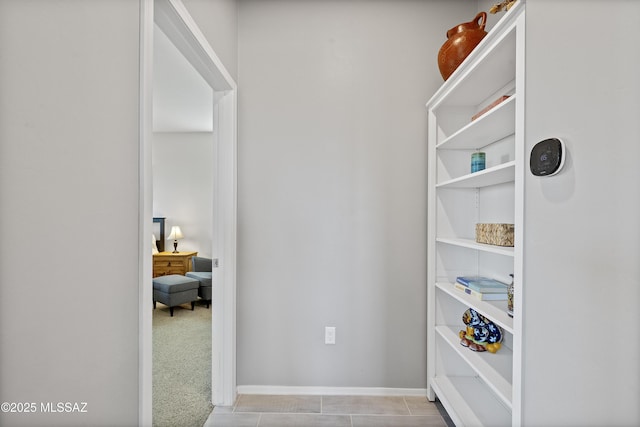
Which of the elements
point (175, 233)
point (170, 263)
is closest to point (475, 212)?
point (170, 263)

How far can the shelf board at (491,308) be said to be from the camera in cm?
124

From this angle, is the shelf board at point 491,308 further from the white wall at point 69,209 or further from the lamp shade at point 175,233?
the lamp shade at point 175,233

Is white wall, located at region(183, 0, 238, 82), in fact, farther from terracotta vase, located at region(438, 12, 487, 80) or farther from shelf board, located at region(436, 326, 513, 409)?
shelf board, located at region(436, 326, 513, 409)

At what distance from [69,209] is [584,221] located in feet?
4.37

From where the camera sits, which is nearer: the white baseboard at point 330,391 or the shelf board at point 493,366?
the shelf board at point 493,366

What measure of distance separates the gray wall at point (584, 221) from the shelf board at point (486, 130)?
25 centimetres

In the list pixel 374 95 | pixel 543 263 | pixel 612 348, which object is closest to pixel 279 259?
pixel 374 95

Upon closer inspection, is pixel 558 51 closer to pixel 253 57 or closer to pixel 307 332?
pixel 253 57

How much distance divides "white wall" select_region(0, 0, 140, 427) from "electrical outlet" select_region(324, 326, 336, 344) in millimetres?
1331

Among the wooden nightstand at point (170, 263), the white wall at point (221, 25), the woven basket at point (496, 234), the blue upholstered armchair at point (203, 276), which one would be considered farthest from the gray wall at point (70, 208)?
the wooden nightstand at point (170, 263)

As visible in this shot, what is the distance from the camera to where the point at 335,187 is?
2.19 metres

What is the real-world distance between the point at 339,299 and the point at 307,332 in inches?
12.2

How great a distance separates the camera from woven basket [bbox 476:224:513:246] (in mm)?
1361

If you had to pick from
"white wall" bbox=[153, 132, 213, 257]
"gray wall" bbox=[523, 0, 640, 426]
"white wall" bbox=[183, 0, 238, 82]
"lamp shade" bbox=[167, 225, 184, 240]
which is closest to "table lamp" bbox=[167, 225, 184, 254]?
"lamp shade" bbox=[167, 225, 184, 240]
